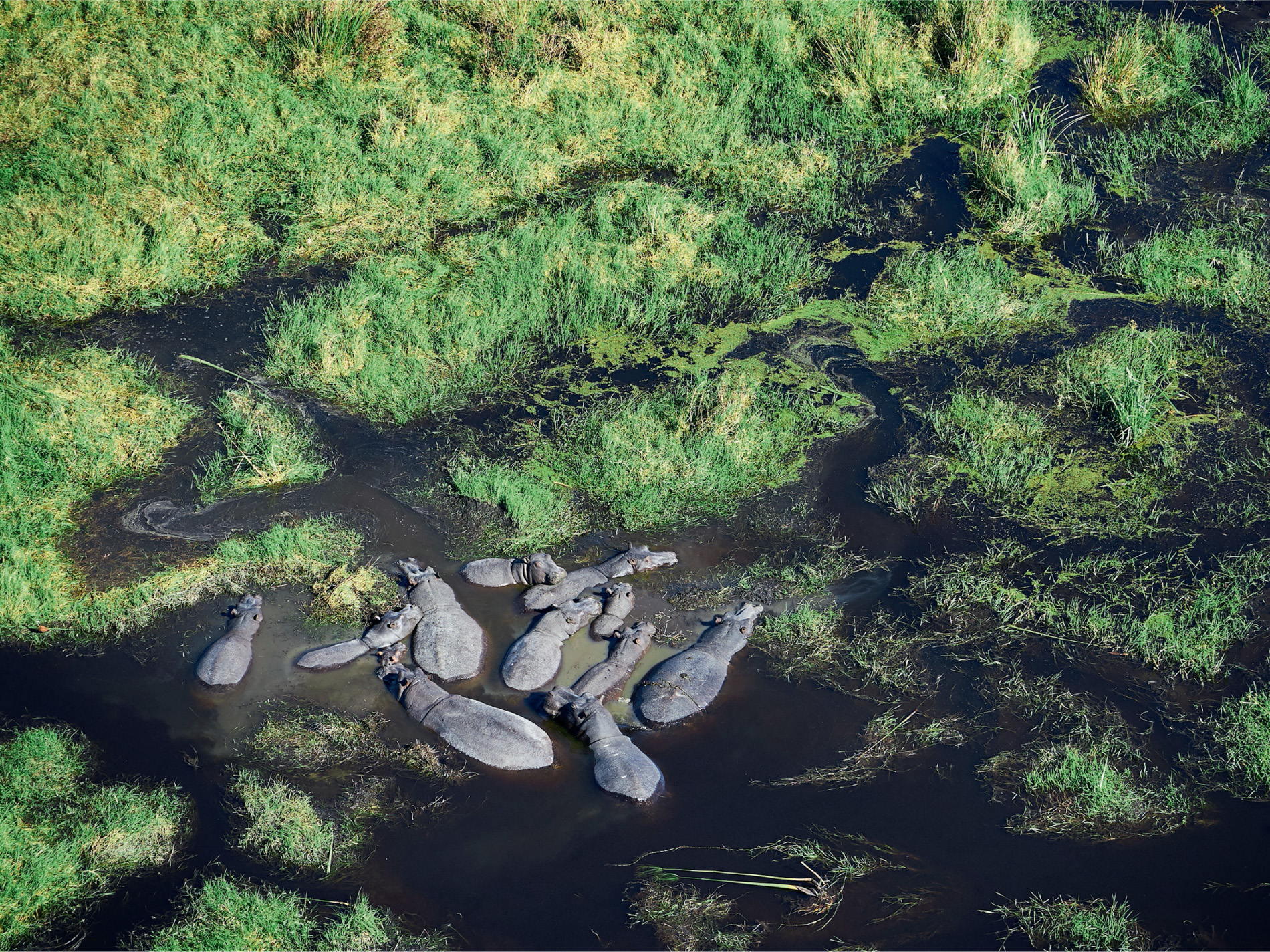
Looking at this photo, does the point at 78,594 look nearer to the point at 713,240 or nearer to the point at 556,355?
the point at 556,355

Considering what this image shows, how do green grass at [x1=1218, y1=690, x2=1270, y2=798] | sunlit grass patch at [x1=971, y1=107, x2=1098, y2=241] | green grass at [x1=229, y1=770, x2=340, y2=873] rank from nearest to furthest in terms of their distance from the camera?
green grass at [x1=229, y1=770, x2=340, y2=873], green grass at [x1=1218, y1=690, x2=1270, y2=798], sunlit grass patch at [x1=971, y1=107, x2=1098, y2=241]

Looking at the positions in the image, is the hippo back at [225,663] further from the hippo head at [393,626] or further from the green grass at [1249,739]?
the green grass at [1249,739]

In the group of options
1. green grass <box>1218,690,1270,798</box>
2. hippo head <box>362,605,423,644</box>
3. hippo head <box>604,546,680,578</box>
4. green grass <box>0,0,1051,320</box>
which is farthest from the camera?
green grass <box>0,0,1051,320</box>

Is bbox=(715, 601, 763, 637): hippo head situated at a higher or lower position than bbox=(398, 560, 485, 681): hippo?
higher

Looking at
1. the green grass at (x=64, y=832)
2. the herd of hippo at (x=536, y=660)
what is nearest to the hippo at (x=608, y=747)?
the herd of hippo at (x=536, y=660)

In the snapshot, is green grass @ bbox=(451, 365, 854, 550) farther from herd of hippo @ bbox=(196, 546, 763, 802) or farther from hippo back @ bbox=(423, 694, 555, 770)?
hippo back @ bbox=(423, 694, 555, 770)

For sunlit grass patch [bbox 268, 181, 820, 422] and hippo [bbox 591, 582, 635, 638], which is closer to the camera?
hippo [bbox 591, 582, 635, 638]

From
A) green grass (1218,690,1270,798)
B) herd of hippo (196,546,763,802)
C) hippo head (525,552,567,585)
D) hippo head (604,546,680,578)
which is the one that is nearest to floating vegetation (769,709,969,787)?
herd of hippo (196,546,763,802)

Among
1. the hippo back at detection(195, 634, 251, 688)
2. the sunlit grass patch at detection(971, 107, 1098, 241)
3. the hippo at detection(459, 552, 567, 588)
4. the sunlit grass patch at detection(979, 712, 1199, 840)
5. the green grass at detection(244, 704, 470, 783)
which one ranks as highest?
the sunlit grass patch at detection(971, 107, 1098, 241)
